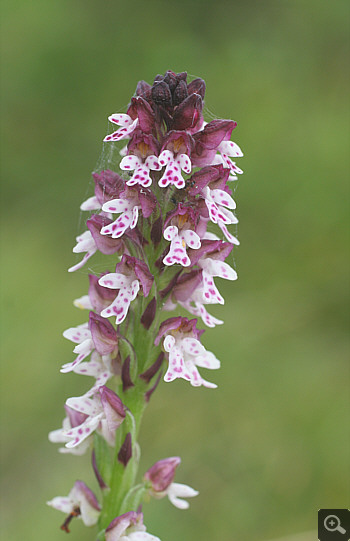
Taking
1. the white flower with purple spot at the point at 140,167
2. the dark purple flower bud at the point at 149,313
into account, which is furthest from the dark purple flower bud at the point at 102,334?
the white flower with purple spot at the point at 140,167

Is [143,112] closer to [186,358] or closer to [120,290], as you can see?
[120,290]

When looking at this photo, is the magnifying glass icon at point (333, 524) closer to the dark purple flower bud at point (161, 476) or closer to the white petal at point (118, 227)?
the dark purple flower bud at point (161, 476)

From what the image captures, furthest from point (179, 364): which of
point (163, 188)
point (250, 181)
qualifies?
point (250, 181)

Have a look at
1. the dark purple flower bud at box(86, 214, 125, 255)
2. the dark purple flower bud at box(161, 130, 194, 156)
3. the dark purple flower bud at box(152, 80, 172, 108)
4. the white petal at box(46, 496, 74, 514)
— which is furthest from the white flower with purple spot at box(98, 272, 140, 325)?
the white petal at box(46, 496, 74, 514)

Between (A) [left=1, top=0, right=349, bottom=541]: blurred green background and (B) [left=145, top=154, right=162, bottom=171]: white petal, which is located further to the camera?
(A) [left=1, top=0, right=349, bottom=541]: blurred green background

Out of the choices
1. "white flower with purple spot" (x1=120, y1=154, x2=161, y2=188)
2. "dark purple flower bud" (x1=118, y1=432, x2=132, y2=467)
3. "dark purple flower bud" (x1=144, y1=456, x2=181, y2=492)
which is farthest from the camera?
"dark purple flower bud" (x1=144, y1=456, x2=181, y2=492)

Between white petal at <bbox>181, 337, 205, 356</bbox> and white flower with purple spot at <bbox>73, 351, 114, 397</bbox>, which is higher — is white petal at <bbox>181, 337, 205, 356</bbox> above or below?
above

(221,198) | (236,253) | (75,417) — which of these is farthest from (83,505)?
(236,253)

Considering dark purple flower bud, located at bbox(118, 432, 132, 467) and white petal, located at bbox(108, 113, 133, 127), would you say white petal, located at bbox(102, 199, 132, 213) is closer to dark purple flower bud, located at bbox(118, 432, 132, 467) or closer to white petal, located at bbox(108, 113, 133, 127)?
white petal, located at bbox(108, 113, 133, 127)
